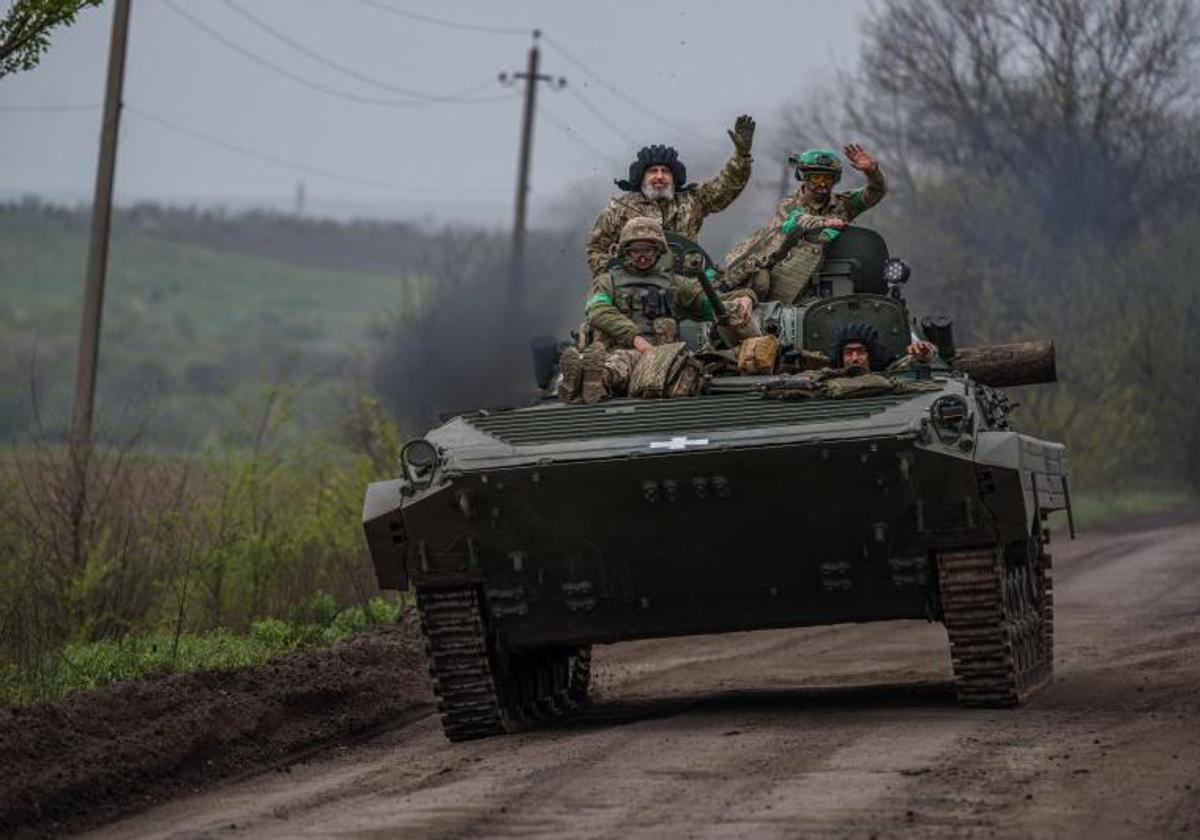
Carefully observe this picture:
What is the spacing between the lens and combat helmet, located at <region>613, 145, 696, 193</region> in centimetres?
1547

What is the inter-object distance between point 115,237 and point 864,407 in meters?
79.5

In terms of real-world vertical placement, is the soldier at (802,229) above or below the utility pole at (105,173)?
below

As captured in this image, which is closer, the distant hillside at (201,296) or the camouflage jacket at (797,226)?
the camouflage jacket at (797,226)

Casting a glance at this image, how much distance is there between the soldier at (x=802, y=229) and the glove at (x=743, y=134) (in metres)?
0.29

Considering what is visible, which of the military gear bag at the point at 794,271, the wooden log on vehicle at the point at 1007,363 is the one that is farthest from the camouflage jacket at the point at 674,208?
the wooden log on vehicle at the point at 1007,363

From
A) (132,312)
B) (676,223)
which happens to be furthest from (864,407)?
(132,312)

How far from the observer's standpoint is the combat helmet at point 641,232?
14.0 m

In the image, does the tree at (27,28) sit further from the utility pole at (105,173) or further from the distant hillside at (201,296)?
the distant hillside at (201,296)

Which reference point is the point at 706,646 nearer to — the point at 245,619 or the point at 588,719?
the point at 245,619

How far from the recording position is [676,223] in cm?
1555

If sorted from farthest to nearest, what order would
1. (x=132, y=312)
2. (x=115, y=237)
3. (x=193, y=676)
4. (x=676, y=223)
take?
1. (x=115, y=237)
2. (x=132, y=312)
3. (x=676, y=223)
4. (x=193, y=676)

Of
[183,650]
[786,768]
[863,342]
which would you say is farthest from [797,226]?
[786,768]

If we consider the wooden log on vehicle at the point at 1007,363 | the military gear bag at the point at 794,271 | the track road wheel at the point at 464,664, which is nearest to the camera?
the track road wheel at the point at 464,664

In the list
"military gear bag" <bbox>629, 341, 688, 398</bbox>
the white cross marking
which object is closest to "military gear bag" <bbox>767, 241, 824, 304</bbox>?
→ "military gear bag" <bbox>629, 341, 688, 398</bbox>
